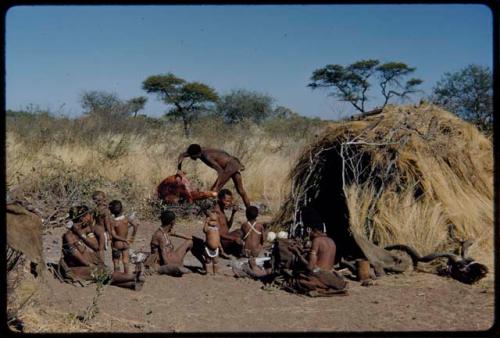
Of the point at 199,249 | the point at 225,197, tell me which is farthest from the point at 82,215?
the point at 225,197

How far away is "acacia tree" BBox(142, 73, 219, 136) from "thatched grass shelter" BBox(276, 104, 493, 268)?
27386 millimetres

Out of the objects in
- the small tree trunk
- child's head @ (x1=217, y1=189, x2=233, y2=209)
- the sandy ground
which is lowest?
the sandy ground

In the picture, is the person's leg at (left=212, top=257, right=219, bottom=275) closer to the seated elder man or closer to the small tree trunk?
the seated elder man

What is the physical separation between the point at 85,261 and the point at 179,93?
99.9 feet

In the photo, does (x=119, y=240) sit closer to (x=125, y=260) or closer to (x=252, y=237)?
(x=125, y=260)

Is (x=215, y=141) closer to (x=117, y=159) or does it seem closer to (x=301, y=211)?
(x=117, y=159)

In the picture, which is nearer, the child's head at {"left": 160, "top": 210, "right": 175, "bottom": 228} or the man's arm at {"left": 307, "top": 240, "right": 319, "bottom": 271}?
the man's arm at {"left": 307, "top": 240, "right": 319, "bottom": 271}

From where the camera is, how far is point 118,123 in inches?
932

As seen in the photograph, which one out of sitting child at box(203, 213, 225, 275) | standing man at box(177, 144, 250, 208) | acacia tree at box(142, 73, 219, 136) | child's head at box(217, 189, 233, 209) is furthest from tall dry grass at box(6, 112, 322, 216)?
acacia tree at box(142, 73, 219, 136)

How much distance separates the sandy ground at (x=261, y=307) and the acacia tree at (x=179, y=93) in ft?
97.0

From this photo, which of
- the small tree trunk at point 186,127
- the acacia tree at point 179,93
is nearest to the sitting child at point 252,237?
the small tree trunk at point 186,127

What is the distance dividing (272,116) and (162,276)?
34.8 metres

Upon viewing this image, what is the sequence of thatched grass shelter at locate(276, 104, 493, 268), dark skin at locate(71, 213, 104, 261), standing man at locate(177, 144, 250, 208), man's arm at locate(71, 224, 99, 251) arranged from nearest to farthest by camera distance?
man's arm at locate(71, 224, 99, 251)
dark skin at locate(71, 213, 104, 261)
thatched grass shelter at locate(276, 104, 493, 268)
standing man at locate(177, 144, 250, 208)

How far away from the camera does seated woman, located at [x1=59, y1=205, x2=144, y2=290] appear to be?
6.93 m
